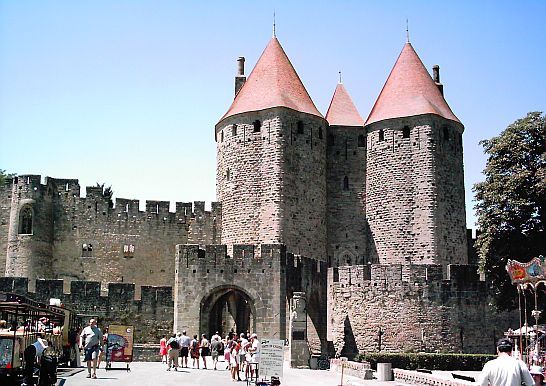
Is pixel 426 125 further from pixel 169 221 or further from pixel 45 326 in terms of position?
pixel 45 326

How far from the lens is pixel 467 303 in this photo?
3316 centimetres

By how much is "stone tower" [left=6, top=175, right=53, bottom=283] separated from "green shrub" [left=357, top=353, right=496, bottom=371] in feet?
65.4

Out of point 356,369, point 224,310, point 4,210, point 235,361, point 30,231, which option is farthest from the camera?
point 4,210

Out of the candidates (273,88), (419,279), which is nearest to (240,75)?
(273,88)

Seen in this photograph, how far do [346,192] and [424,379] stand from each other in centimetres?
1982

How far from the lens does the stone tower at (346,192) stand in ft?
136

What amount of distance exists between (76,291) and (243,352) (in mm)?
11708

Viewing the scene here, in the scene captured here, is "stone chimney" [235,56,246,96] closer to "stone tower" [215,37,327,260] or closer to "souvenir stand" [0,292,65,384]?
"stone tower" [215,37,327,260]

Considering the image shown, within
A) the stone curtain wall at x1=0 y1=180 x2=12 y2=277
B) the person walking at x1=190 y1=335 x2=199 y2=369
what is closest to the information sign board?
the person walking at x1=190 y1=335 x2=199 y2=369

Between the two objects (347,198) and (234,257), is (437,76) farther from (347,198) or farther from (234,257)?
(234,257)

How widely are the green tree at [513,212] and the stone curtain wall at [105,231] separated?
15.5m

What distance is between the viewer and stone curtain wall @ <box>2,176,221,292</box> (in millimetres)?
43375

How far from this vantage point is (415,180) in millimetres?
40094

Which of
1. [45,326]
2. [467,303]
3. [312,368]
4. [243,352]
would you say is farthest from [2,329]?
[467,303]
